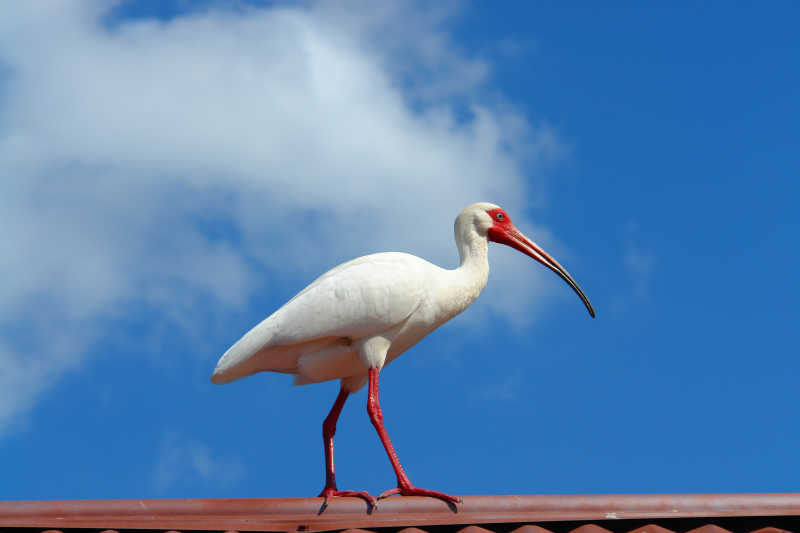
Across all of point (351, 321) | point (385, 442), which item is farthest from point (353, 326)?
point (385, 442)

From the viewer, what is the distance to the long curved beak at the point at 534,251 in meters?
7.48

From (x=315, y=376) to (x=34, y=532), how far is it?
2219 mm

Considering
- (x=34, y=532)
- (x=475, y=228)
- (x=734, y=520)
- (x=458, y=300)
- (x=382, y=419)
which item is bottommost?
(x=34, y=532)

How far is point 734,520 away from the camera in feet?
16.5

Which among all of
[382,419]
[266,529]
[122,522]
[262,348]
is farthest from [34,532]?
[382,419]

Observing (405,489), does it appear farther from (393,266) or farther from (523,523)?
(393,266)

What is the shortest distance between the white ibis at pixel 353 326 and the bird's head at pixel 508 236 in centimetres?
58

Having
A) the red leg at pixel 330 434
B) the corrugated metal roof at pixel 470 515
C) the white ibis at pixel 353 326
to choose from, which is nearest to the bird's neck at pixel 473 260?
the white ibis at pixel 353 326

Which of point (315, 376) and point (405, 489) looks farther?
Answer: point (315, 376)

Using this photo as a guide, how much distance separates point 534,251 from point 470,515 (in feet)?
9.97

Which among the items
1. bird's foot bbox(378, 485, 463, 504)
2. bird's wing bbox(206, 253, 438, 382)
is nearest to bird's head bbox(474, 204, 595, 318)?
bird's wing bbox(206, 253, 438, 382)

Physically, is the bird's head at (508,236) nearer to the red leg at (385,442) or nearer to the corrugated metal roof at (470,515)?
the red leg at (385,442)

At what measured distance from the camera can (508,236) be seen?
24.5ft

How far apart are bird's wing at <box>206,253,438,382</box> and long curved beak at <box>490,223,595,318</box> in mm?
1060
